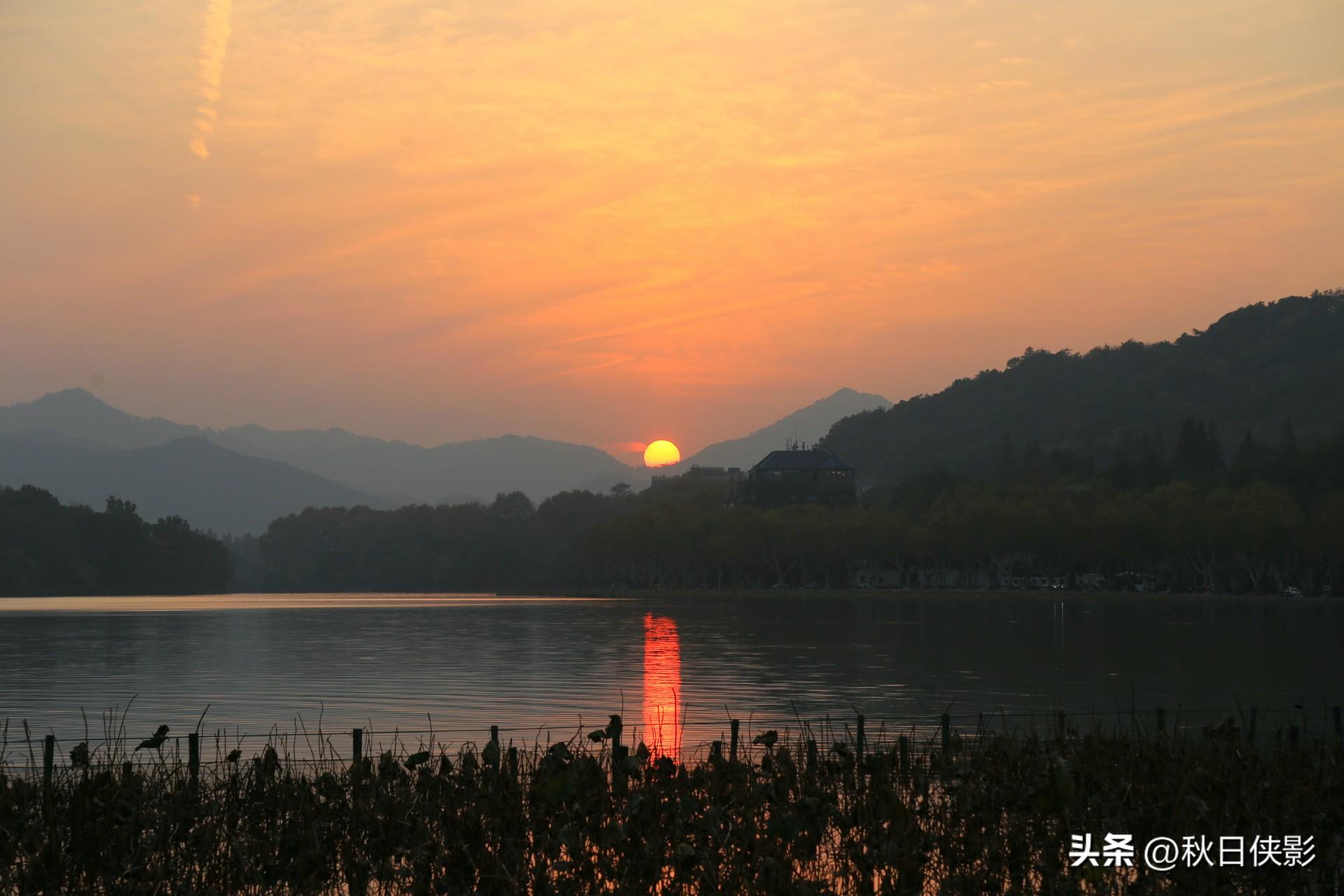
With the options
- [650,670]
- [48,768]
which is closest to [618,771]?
[48,768]

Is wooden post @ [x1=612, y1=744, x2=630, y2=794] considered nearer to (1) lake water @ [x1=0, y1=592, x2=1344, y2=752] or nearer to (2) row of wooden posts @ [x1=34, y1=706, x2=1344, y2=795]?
(2) row of wooden posts @ [x1=34, y1=706, x2=1344, y2=795]

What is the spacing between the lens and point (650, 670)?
73125mm

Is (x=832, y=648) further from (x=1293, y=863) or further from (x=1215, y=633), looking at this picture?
(x=1293, y=863)

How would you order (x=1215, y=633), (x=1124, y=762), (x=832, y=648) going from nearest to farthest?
(x=1124, y=762) < (x=832, y=648) < (x=1215, y=633)

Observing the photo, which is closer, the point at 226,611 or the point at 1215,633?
the point at 1215,633

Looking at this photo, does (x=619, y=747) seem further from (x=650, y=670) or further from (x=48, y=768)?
(x=650, y=670)

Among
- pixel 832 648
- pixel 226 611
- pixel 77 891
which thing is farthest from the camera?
pixel 226 611

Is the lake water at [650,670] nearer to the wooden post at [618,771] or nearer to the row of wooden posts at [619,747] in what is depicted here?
the row of wooden posts at [619,747]

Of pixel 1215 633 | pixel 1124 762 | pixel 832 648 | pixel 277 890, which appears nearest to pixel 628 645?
pixel 832 648

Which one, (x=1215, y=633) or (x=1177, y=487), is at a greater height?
(x=1177, y=487)

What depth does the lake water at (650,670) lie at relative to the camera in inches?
1956

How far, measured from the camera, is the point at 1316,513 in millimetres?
173625

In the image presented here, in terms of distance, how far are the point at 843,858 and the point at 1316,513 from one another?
559 feet

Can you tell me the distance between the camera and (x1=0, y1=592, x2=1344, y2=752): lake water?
4969 centimetres
